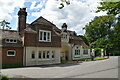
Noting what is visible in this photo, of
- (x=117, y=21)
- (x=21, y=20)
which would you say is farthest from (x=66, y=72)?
(x=21, y=20)

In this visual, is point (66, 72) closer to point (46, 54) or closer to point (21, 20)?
point (46, 54)

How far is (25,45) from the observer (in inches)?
892

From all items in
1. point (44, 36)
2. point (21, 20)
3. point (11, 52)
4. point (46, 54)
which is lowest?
point (46, 54)

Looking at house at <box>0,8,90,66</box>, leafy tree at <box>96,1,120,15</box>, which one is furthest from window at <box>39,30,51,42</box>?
leafy tree at <box>96,1,120,15</box>

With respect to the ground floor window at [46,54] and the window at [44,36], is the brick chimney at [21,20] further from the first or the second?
the ground floor window at [46,54]

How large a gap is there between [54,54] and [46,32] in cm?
476

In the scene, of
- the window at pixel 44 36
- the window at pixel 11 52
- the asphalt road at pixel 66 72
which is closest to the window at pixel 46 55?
the window at pixel 44 36

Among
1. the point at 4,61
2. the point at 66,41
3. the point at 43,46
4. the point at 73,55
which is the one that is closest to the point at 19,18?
the point at 43,46

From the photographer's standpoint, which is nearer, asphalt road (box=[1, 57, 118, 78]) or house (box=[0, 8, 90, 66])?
asphalt road (box=[1, 57, 118, 78])

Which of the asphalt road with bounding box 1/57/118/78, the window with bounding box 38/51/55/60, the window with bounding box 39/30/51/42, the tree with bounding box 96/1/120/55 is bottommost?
the asphalt road with bounding box 1/57/118/78

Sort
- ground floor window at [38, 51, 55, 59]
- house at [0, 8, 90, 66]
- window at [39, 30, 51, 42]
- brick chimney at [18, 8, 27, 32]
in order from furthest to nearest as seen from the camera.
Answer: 1. brick chimney at [18, 8, 27, 32]
2. window at [39, 30, 51, 42]
3. ground floor window at [38, 51, 55, 59]
4. house at [0, 8, 90, 66]

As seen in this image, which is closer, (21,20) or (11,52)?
(11,52)

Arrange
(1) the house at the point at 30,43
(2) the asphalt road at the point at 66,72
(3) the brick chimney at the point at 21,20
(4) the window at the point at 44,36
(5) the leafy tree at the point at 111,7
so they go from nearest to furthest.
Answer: (5) the leafy tree at the point at 111,7, (2) the asphalt road at the point at 66,72, (1) the house at the point at 30,43, (4) the window at the point at 44,36, (3) the brick chimney at the point at 21,20

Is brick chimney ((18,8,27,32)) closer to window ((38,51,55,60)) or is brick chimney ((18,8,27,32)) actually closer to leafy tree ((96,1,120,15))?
window ((38,51,55,60))
